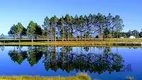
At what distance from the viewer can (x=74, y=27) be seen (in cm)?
16762

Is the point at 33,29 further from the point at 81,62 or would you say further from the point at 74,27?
the point at 81,62

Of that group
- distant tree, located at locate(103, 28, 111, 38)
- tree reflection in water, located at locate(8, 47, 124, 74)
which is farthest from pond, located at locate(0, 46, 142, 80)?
distant tree, located at locate(103, 28, 111, 38)

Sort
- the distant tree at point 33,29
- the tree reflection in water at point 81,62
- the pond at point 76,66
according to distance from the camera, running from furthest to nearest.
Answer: the distant tree at point 33,29, the tree reflection in water at point 81,62, the pond at point 76,66

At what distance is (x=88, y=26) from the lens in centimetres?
16888

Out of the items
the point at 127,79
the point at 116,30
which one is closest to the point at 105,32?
the point at 116,30

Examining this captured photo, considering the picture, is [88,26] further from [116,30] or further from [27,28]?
[27,28]

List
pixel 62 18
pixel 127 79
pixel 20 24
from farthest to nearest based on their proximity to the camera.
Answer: pixel 20 24
pixel 62 18
pixel 127 79

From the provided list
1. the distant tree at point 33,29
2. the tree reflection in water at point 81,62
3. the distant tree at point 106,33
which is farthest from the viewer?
the distant tree at point 106,33

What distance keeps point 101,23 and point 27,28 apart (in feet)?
135

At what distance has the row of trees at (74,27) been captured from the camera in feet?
539

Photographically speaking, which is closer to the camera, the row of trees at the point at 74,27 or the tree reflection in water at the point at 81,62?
the tree reflection in water at the point at 81,62

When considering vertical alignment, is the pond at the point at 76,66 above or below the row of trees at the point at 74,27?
below

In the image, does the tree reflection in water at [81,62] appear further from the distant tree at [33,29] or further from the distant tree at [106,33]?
the distant tree at [106,33]

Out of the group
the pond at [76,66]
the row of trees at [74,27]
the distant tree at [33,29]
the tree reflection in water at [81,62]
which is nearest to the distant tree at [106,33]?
the row of trees at [74,27]
